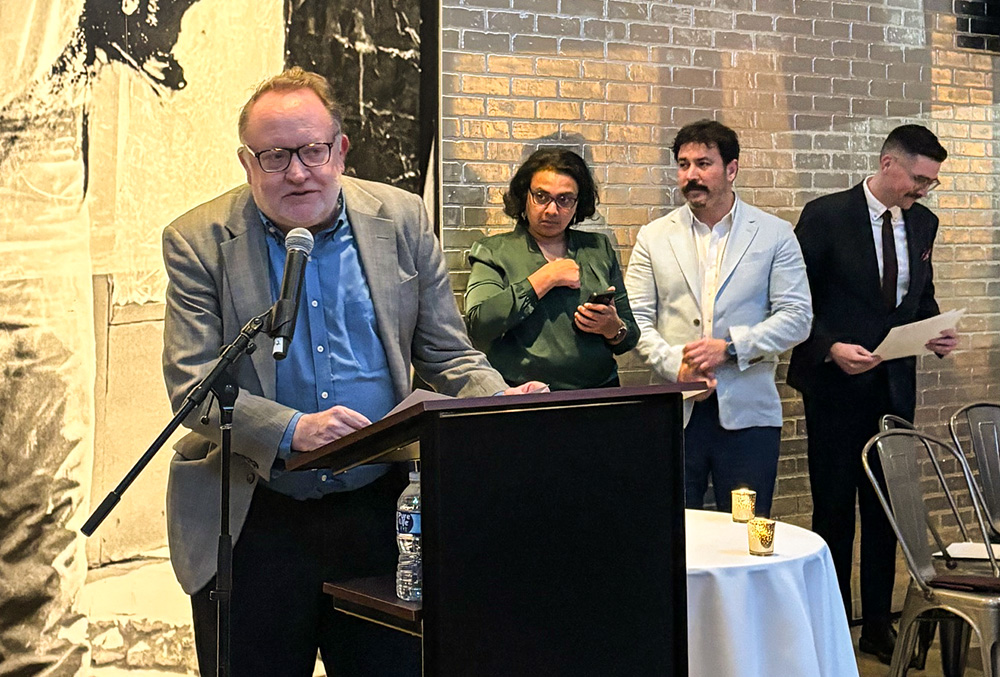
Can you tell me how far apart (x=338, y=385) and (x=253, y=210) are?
39cm

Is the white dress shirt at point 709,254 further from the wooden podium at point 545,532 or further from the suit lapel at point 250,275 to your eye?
the wooden podium at point 545,532

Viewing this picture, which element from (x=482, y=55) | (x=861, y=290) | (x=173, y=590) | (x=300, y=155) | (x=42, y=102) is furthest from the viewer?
(x=861, y=290)

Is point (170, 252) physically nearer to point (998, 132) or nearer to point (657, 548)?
point (657, 548)

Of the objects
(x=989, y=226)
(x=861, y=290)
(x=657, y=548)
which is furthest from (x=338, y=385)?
(x=989, y=226)

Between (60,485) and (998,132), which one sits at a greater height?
(998,132)

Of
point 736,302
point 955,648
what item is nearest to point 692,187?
point 736,302

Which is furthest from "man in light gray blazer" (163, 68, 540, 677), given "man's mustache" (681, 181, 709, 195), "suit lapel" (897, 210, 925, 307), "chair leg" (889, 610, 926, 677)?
"suit lapel" (897, 210, 925, 307)

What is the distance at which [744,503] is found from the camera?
3279 millimetres

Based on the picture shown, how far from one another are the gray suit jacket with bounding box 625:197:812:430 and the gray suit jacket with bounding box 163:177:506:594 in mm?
2112

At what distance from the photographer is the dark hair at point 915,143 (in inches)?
198

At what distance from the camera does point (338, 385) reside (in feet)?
7.68

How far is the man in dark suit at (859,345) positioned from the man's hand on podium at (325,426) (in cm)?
317

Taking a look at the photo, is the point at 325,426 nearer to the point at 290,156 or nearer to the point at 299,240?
the point at 299,240

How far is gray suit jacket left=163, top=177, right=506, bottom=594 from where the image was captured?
88.9 inches
